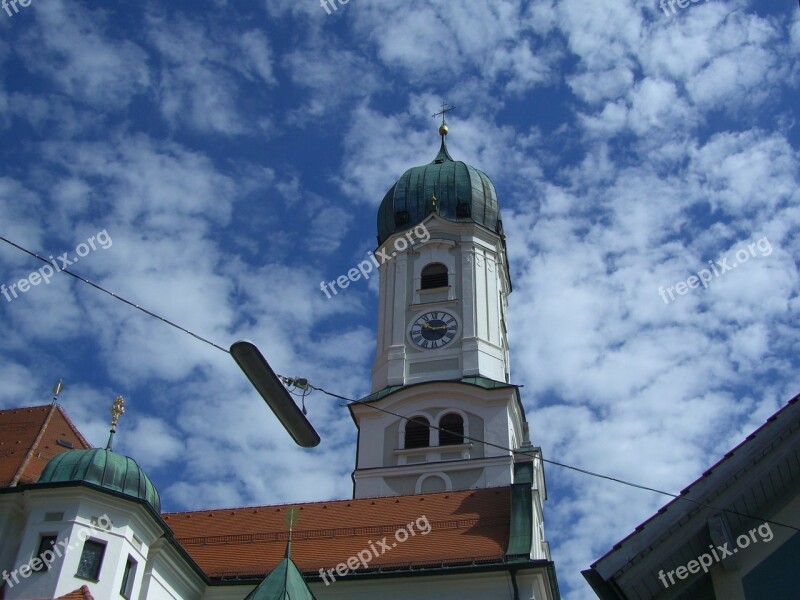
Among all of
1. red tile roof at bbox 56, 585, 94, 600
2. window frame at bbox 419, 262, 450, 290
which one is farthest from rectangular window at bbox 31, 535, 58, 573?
window frame at bbox 419, 262, 450, 290

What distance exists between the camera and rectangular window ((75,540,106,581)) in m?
19.2

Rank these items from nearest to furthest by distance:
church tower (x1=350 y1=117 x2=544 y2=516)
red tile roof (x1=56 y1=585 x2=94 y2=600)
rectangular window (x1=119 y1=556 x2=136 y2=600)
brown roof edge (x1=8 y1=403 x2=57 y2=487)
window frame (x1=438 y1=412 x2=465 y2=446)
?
red tile roof (x1=56 y1=585 x2=94 y2=600) → rectangular window (x1=119 y1=556 x2=136 y2=600) → brown roof edge (x1=8 y1=403 x2=57 y2=487) → church tower (x1=350 y1=117 x2=544 y2=516) → window frame (x1=438 y1=412 x2=465 y2=446)

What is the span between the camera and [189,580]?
21719mm

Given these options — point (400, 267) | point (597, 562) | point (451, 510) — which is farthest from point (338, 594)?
point (400, 267)

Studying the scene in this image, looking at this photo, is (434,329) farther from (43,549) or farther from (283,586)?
(43,549)

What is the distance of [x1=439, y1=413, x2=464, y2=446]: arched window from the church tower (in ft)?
0.14

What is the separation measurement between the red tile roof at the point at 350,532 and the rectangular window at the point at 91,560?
342cm

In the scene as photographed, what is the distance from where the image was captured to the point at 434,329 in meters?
35.8

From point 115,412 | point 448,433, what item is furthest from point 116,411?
point 448,433

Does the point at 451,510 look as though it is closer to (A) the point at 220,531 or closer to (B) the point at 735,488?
(A) the point at 220,531

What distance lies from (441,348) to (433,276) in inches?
131

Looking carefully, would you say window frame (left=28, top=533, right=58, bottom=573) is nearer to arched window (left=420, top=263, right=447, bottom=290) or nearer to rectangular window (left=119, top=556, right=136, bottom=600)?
rectangular window (left=119, top=556, right=136, bottom=600)

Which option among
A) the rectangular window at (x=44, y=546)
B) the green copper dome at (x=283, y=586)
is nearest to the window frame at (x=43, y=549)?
the rectangular window at (x=44, y=546)

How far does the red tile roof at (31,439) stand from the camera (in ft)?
72.5
